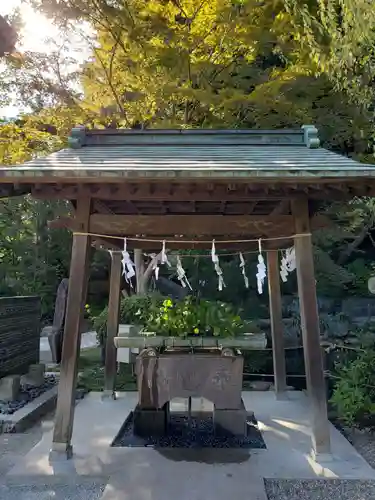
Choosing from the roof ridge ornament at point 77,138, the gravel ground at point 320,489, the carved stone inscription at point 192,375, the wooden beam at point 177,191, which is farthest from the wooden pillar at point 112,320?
the gravel ground at point 320,489

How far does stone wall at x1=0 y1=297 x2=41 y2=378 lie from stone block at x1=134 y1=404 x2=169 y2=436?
2.93 m

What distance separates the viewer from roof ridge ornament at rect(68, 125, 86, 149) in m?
5.00

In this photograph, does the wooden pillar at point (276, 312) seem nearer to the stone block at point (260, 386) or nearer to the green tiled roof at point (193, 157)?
the stone block at point (260, 386)

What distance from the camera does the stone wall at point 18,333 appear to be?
6969 mm

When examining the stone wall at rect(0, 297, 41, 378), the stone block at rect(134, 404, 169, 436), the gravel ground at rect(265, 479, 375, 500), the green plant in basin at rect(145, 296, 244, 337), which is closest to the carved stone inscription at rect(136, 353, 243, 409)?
the stone block at rect(134, 404, 169, 436)

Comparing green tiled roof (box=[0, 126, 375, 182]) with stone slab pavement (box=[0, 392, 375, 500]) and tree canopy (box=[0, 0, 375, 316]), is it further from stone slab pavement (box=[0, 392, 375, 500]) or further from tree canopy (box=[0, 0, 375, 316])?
stone slab pavement (box=[0, 392, 375, 500])

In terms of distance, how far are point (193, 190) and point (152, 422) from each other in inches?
103

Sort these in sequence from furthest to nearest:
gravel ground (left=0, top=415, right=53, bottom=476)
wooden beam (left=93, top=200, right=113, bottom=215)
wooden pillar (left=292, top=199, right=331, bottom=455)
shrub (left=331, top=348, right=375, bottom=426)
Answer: shrub (left=331, top=348, right=375, bottom=426)
wooden beam (left=93, top=200, right=113, bottom=215)
gravel ground (left=0, top=415, right=53, bottom=476)
wooden pillar (left=292, top=199, right=331, bottom=455)

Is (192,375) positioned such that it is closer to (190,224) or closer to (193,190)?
(190,224)

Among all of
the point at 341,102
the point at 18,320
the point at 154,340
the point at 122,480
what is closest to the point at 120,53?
the point at 341,102

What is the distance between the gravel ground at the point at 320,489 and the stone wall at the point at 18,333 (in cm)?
470

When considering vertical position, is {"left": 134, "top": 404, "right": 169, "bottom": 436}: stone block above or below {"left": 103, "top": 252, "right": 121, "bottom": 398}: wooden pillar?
below

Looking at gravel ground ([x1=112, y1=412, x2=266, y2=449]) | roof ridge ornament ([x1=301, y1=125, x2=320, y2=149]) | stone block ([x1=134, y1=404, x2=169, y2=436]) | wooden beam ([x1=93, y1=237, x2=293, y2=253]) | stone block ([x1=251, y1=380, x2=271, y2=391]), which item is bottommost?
gravel ground ([x1=112, y1=412, x2=266, y2=449])

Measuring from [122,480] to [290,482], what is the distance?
4.69 feet
